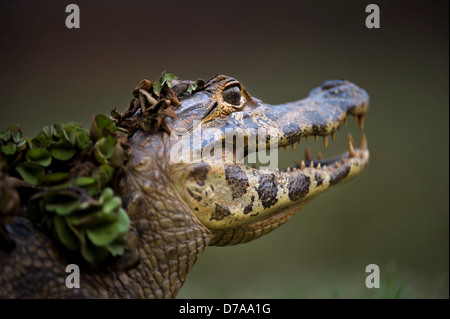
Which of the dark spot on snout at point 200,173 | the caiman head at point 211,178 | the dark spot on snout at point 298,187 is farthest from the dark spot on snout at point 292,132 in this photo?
the dark spot on snout at point 200,173

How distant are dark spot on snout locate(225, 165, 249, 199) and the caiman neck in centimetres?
17

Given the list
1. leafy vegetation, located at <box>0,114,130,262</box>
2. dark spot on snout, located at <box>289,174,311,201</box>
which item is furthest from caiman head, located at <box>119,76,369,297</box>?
leafy vegetation, located at <box>0,114,130,262</box>

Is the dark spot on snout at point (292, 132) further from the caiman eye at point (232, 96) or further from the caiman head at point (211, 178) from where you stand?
the caiman eye at point (232, 96)

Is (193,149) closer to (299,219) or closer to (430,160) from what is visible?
(299,219)

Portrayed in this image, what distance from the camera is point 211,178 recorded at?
4.57ft

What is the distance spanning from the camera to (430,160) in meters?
4.45

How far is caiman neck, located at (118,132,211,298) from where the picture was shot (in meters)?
1.31

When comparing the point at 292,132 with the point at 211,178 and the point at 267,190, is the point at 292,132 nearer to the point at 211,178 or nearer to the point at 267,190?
the point at 267,190

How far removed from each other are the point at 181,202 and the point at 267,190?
0.33m

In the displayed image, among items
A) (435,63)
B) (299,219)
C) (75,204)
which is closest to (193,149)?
(75,204)

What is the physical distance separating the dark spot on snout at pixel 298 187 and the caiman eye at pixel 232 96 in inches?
14.6

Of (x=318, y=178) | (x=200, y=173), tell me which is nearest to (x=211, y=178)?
(x=200, y=173)

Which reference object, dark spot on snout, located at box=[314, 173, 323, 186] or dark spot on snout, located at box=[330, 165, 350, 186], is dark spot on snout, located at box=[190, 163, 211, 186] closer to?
dark spot on snout, located at box=[314, 173, 323, 186]

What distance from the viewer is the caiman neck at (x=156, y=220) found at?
4.30ft
